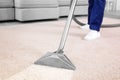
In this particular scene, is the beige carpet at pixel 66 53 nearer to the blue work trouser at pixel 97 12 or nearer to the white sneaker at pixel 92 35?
the white sneaker at pixel 92 35

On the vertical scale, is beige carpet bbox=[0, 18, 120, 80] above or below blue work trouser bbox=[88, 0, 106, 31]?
below

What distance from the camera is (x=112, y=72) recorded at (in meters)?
1.02

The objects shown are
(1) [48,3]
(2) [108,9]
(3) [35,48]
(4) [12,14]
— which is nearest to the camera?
(3) [35,48]

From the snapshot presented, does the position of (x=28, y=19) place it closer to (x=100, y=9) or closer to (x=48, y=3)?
(x=48, y=3)

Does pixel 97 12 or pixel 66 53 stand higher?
pixel 97 12

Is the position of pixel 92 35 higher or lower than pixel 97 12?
lower

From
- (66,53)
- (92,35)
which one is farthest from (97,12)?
(66,53)

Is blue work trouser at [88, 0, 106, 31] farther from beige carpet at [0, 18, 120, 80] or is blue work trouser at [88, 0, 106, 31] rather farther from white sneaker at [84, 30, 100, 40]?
beige carpet at [0, 18, 120, 80]

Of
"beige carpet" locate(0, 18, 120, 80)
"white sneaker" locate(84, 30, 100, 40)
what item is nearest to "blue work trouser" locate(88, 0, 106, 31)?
"white sneaker" locate(84, 30, 100, 40)

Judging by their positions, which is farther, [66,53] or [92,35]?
[92,35]

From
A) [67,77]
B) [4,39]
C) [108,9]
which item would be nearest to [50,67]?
[67,77]

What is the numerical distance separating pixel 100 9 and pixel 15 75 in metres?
1.03

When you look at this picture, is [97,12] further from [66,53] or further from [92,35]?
[66,53]

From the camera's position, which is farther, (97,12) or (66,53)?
(97,12)
